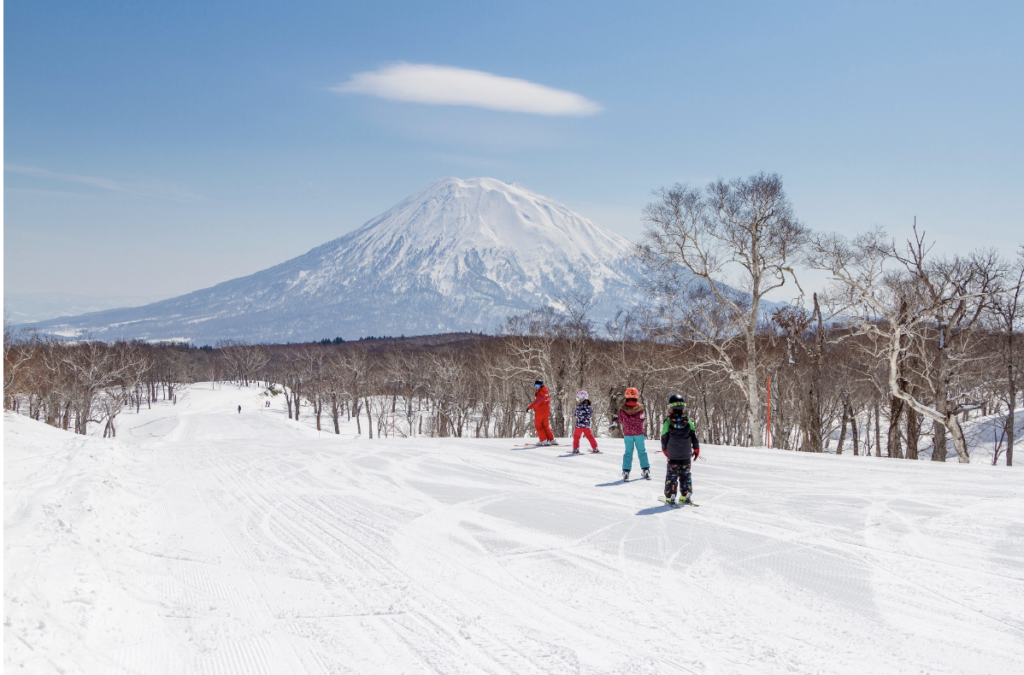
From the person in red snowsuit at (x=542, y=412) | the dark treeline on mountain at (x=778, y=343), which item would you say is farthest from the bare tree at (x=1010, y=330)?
the person in red snowsuit at (x=542, y=412)

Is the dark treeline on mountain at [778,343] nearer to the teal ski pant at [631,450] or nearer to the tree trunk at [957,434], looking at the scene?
the tree trunk at [957,434]

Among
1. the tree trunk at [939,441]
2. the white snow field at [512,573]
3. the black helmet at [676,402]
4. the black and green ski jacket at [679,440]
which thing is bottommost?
the tree trunk at [939,441]

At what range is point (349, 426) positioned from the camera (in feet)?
279

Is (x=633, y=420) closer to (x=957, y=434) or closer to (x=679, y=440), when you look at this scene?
(x=679, y=440)

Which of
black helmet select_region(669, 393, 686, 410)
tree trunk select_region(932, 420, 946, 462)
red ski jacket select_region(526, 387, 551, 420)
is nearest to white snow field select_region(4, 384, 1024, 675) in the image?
black helmet select_region(669, 393, 686, 410)

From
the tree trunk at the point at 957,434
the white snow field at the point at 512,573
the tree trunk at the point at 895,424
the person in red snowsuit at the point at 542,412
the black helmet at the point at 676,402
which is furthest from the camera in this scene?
A: the tree trunk at the point at 895,424

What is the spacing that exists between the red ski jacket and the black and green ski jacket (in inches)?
270

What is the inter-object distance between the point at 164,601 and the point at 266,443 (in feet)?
45.1

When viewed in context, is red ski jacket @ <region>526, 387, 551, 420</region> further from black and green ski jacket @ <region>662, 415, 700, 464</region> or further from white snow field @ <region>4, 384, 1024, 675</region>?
black and green ski jacket @ <region>662, 415, 700, 464</region>

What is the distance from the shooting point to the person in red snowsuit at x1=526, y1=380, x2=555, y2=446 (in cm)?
1639

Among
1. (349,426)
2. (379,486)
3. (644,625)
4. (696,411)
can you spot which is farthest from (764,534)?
(349,426)

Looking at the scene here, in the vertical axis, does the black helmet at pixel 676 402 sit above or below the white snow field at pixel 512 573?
above

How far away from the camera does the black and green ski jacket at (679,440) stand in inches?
372

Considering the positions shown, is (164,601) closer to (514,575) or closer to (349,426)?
(514,575)
